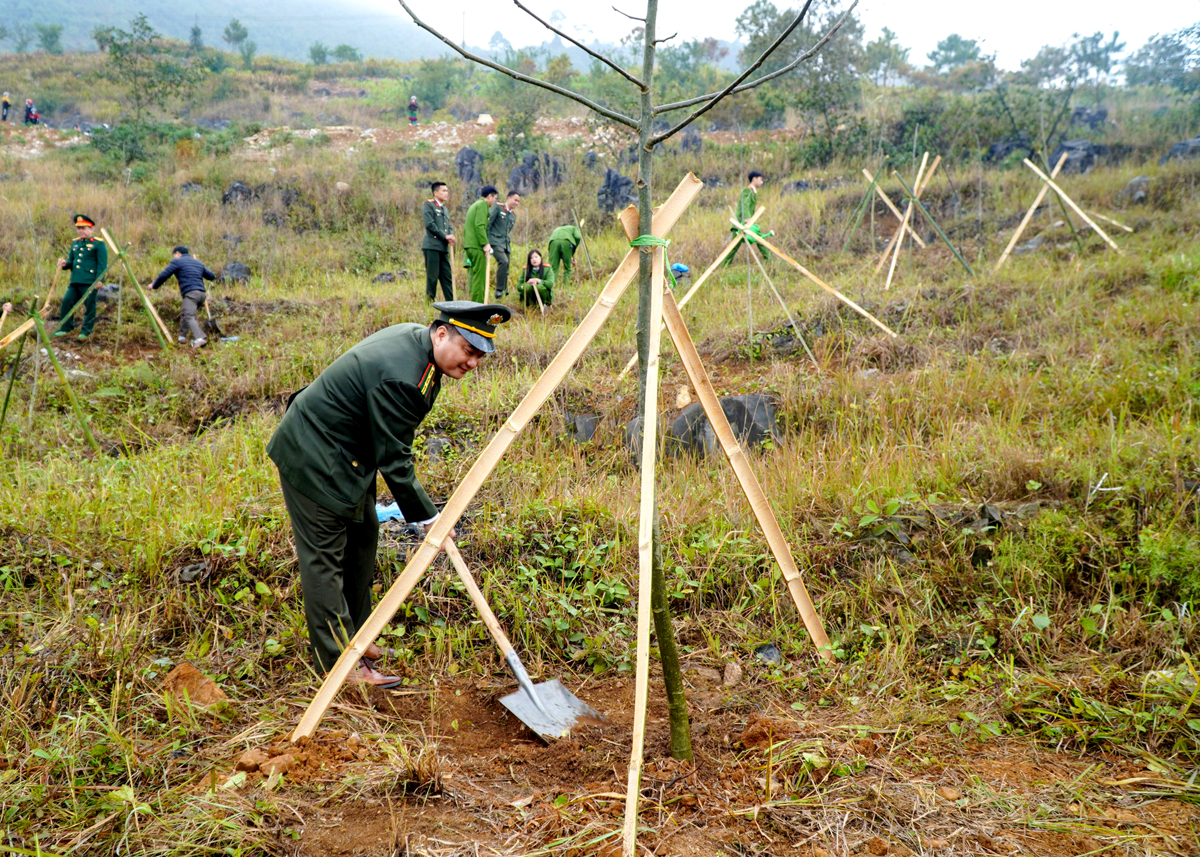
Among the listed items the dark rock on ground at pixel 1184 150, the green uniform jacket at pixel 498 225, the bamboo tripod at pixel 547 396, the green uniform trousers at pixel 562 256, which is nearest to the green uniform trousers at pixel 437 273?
the green uniform jacket at pixel 498 225

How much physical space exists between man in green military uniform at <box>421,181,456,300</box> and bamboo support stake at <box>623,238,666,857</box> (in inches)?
266

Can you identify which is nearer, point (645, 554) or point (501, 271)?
point (645, 554)

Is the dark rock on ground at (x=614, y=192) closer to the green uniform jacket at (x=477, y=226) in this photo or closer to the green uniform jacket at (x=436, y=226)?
the green uniform jacket at (x=477, y=226)

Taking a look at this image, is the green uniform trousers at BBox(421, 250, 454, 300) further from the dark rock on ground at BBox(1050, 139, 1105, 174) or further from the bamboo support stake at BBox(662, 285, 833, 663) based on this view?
the dark rock on ground at BBox(1050, 139, 1105, 174)

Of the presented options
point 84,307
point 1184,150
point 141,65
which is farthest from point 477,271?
point 141,65

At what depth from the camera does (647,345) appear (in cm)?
223

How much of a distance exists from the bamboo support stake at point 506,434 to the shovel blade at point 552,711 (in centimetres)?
65

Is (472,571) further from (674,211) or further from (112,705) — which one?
(674,211)

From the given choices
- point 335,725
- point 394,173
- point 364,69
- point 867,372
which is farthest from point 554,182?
point 364,69

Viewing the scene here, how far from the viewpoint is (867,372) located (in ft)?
20.5

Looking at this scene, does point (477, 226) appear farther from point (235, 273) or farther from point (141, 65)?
point (141, 65)

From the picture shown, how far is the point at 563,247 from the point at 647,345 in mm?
7695

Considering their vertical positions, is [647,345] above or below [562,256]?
above

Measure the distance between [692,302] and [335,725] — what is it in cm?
720
